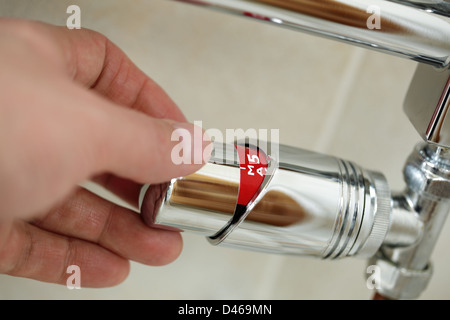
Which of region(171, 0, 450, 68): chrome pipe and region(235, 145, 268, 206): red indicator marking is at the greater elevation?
region(171, 0, 450, 68): chrome pipe

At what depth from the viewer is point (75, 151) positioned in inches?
7.2

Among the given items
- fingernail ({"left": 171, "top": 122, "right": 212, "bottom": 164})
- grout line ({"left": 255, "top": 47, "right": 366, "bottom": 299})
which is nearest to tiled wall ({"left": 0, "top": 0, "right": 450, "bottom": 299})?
grout line ({"left": 255, "top": 47, "right": 366, "bottom": 299})

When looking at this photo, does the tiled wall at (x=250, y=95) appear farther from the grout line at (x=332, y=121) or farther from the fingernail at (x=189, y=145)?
the fingernail at (x=189, y=145)

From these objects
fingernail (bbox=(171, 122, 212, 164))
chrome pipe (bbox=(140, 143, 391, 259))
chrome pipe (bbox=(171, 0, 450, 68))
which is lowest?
chrome pipe (bbox=(140, 143, 391, 259))

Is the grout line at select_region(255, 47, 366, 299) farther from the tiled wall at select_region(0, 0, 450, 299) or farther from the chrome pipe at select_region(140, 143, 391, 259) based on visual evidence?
the chrome pipe at select_region(140, 143, 391, 259)

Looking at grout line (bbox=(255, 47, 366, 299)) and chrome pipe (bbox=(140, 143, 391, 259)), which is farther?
grout line (bbox=(255, 47, 366, 299))

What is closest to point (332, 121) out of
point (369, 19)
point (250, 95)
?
point (250, 95)

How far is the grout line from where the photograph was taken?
0.37 m

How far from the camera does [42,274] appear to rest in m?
0.32

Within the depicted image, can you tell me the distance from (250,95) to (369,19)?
0.50 ft

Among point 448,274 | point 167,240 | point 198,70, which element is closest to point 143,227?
point 167,240

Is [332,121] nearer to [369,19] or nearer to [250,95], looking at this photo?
[250,95]
